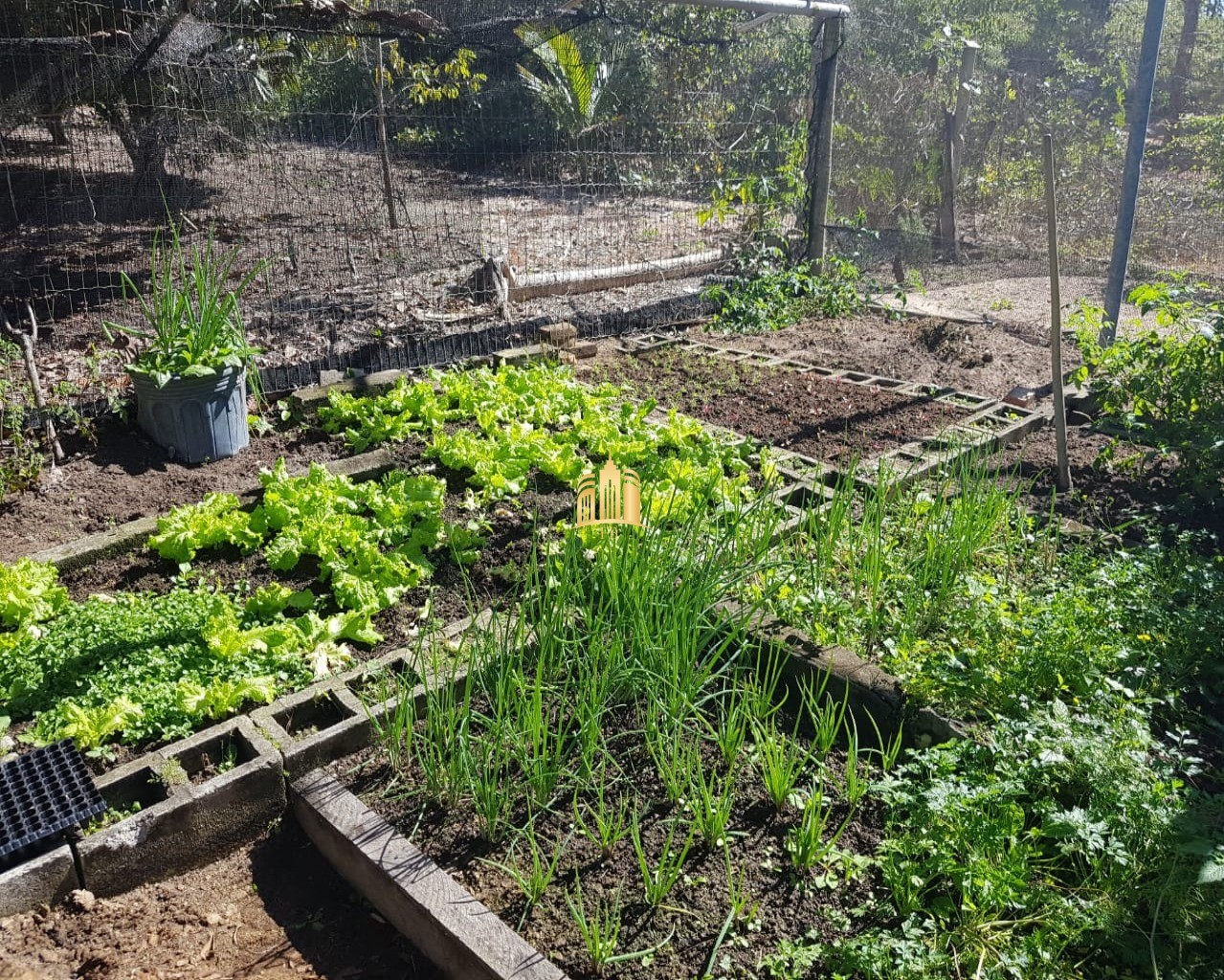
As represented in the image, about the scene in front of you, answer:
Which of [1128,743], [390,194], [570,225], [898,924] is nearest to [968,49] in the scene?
[570,225]

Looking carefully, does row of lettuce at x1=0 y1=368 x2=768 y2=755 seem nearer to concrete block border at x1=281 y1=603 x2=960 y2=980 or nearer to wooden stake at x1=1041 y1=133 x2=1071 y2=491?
concrete block border at x1=281 y1=603 x2=960 y2=980

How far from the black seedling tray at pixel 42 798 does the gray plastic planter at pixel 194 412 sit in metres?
2.14

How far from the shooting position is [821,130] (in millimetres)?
7703

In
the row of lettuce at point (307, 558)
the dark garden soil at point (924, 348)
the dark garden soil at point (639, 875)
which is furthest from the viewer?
the dark garden soil at point (924, 348)

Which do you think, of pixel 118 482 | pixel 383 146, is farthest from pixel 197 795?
pixel 383 146

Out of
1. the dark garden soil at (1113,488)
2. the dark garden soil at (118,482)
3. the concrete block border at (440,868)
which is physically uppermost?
the dark garden soil at (118,482)

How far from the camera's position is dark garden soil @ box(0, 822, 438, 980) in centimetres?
212

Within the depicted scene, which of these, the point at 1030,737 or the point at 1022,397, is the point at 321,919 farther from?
the point at 1022,397

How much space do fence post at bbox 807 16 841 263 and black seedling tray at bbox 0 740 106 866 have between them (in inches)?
268

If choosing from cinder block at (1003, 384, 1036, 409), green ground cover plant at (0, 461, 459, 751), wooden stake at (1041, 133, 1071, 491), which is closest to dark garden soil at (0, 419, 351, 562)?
green ground cover plant at (0, 461, 459, 751)

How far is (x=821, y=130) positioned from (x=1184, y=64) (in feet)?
39.8

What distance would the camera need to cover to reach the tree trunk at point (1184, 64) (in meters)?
15.9

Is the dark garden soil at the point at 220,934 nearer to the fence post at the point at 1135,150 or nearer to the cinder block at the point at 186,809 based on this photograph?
the cinder block at the point at 186,809

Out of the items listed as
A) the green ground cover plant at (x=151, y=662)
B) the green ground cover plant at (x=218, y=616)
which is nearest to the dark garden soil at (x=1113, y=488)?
the green ground cover plant at (x=218, y=616)
